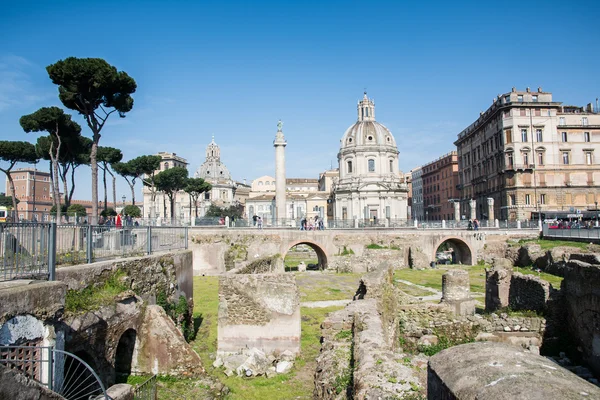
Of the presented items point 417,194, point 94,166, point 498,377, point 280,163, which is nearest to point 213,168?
point 417,194

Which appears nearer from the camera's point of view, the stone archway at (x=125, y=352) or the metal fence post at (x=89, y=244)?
the metal fence post at (x=89, y=244)

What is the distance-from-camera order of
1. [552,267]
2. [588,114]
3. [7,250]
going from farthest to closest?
[588,114], [552,267], [7,250]

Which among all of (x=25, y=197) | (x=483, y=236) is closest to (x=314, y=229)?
(x=483, y=236)

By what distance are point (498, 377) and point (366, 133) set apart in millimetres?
64909

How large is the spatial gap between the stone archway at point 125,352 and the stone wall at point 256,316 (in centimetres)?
298

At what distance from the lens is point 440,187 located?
265ft

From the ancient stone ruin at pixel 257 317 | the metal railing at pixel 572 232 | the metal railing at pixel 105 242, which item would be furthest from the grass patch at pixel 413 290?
the metal railing at pixel 105 242

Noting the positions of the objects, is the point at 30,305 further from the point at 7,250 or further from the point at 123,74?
the point at 123,74

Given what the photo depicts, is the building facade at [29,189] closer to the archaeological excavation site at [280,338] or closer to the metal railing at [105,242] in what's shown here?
the archaeological excavation site at [280,338]

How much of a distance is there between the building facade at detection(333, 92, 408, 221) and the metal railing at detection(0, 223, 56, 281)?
55.5 m

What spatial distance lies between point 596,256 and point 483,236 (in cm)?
2388

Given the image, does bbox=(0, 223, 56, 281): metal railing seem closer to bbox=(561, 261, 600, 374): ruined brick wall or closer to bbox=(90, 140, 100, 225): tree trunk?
bbox=(561, 261, 600, 374): ruined brick wall

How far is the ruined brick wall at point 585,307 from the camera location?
31.8ft

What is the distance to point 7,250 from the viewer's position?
591 cm
